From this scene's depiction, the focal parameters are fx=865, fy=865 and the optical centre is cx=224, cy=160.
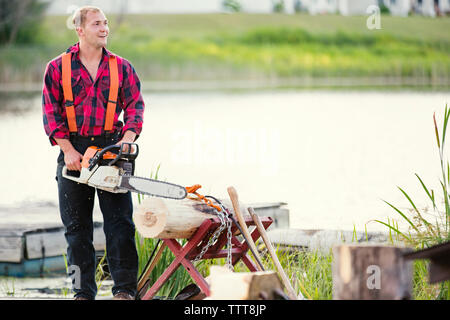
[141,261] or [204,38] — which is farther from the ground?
[204,38]

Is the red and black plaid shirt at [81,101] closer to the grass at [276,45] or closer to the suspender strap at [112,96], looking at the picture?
the suspender strap at [112,96]

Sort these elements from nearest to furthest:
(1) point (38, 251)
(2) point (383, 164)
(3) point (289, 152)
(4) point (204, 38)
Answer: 1. (1) point (38, 251)
2. (2) point (383, 164)
3. (3) point (289, 152)
4. (4) point (204, 38)

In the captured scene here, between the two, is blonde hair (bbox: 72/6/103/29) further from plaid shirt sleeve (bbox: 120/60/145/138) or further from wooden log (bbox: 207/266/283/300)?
wooden log (bbox: 207/266/283/300)

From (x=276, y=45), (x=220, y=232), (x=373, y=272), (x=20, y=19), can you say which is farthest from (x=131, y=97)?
(x=276, y=45)

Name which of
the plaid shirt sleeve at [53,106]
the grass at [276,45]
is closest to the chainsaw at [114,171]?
the plaid shirt sleeve at [53,106]

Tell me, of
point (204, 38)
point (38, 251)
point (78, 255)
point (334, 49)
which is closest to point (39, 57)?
point (204, 38)

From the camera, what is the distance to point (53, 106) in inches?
183

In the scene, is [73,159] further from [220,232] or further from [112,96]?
[220,232]

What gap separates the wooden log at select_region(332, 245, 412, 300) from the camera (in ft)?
11.7

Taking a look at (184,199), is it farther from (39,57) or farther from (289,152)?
(39,57)

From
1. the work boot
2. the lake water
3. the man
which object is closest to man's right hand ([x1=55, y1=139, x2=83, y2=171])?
the man

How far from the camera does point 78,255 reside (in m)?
4.72

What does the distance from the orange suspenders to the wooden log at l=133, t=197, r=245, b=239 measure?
61 cm
